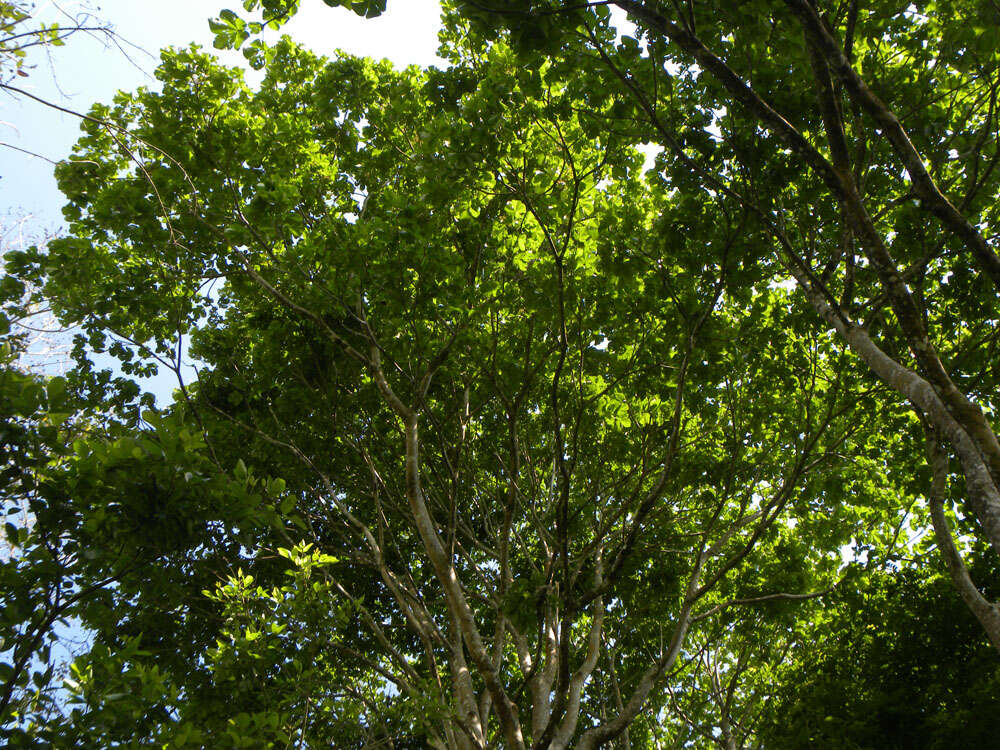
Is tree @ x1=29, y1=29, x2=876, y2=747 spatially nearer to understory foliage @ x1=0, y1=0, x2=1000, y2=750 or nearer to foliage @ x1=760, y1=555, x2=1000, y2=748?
understory foliage @ x1=0, y1=0, x2=1000, y2=750

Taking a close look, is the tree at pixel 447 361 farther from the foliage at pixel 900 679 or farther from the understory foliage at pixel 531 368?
the foliage at pixel 900 679

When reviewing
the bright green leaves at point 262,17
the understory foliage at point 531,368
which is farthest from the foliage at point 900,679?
the bright green leaves at point 262,17

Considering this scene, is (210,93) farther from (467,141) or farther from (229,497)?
(229,497)

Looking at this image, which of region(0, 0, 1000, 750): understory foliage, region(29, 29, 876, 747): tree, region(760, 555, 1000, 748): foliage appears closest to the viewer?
region(0, 0, 1000, 750): understory foliage

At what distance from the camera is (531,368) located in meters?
8.59

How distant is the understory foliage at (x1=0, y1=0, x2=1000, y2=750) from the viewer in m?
3.97

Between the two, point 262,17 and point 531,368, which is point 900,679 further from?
point 262,17

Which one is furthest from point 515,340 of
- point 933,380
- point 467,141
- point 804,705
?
point 804,705

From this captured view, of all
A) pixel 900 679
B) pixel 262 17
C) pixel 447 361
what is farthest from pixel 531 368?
pixel 900 679

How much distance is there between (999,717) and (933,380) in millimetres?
6887

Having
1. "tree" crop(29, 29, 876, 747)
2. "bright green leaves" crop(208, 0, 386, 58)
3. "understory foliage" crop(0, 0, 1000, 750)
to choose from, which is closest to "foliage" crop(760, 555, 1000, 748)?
"understory foliage" crop(0, 0, 1000, 750)

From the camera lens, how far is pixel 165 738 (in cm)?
369

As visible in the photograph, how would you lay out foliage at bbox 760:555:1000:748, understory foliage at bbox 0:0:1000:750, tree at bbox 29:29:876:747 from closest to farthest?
understory foliage at bbox 0:0:1000:750 < tree at bbox 29:29:876:747 < foliage at bbox 760:555:1000:748

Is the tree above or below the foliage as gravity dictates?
above
